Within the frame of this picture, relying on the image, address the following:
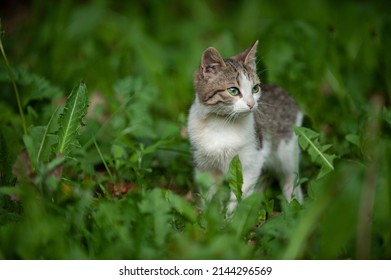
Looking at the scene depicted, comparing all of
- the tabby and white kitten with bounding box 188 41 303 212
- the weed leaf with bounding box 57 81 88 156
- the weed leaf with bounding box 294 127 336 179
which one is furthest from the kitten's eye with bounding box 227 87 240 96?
the weed leaf with bounding box 57 81 88 156

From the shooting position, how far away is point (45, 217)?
2.64 meters

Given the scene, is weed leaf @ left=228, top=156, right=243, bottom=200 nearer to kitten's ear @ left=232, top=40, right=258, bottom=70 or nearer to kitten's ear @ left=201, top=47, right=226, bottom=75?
kitten's ear @ left=201, top=47, right=226, bottom=75

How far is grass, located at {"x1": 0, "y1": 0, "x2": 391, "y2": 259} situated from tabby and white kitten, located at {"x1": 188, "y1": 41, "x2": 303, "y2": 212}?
26 centimetres

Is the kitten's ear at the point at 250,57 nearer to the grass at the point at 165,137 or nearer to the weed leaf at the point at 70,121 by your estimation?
the grass at the point at 165,137

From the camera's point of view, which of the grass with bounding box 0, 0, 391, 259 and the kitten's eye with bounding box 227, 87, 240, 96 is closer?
the grass with bounding box 0, 0, 391, 259

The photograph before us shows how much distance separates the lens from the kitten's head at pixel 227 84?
350cm

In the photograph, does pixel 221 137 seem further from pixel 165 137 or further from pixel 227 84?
pixel 165 137

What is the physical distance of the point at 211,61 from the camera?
363cm

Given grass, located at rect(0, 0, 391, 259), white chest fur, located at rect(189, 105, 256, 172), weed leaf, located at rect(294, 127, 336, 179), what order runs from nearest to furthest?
grass, located at rect(0, 0, 391, 259) → weed leaf, located at rect(294, 127, 336, 179) → white chest fur, located at rect(189, 105, 256, 172)

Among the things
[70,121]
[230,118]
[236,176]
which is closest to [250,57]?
[230,118]

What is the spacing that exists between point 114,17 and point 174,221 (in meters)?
5.22

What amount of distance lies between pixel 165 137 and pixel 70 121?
922 mm

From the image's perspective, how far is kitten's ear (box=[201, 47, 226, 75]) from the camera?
3.56 meters
